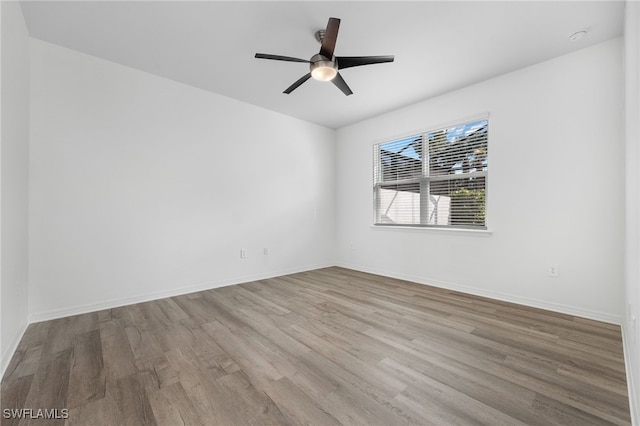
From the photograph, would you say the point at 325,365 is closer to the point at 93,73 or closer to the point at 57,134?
the point at 57,134

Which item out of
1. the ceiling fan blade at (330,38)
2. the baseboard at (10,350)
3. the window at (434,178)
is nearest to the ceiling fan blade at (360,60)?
the ceiling fan blade at (330,38)

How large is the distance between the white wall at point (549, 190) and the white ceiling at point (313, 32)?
0.97ft

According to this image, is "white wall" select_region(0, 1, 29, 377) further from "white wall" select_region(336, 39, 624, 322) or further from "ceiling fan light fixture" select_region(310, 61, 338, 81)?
"white wall" select_region(336, 39, 624, 322)

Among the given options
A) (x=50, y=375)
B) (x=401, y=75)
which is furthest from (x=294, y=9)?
(x=50, y=375)

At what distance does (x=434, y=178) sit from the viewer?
3.83 m

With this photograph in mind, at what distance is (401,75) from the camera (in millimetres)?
3145

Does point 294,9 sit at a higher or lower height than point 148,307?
higher

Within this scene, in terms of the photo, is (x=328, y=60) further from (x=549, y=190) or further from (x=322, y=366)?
(x=549, y=190)

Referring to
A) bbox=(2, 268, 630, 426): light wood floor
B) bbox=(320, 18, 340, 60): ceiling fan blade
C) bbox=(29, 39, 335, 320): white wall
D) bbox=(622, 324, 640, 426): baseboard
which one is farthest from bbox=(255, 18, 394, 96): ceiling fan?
bbox=(622, 324, 640, 426): baseboard

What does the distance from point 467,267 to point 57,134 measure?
4.81 m

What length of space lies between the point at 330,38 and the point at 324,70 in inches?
11.6

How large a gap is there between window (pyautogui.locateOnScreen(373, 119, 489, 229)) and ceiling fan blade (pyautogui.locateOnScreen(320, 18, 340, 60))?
7.39 ft

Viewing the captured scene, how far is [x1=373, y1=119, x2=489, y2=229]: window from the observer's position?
3.40m

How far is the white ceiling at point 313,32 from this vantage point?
2.13 meters
